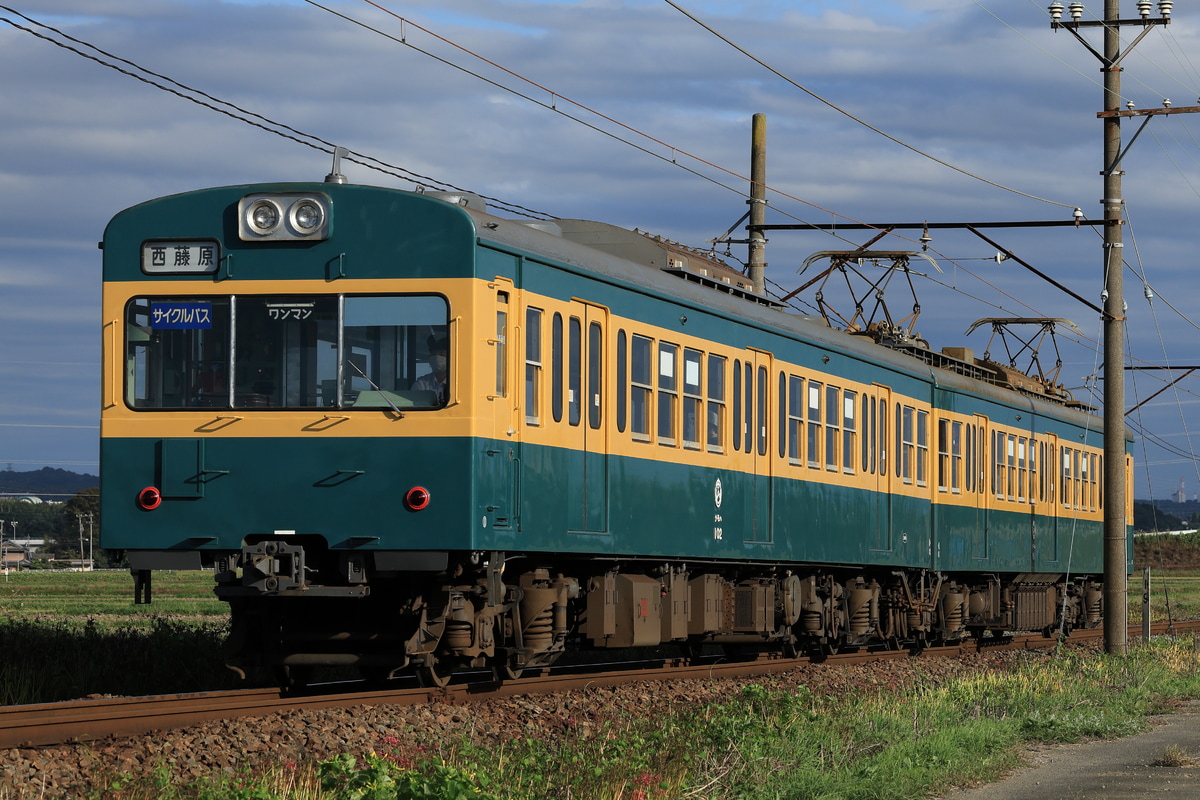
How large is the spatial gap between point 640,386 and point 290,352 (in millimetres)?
3728

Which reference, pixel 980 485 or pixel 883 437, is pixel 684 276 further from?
pixel 980 485

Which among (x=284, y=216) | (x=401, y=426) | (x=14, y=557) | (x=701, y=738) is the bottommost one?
(x=14, y=557)

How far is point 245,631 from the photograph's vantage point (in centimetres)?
1298

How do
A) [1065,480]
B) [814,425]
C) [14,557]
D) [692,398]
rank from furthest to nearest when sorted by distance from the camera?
[14,557] < [1065,480] < [814,425] < [692,398]

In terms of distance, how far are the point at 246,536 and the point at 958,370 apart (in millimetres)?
16236

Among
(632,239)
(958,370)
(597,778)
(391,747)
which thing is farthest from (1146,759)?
(958,370)

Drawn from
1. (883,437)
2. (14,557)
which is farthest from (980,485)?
(14,557)

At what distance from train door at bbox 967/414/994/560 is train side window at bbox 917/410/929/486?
1.86 meters

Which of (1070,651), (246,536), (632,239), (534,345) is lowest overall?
(1070,651)

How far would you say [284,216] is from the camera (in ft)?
41.1

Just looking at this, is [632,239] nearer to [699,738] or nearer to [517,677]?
[517,677]

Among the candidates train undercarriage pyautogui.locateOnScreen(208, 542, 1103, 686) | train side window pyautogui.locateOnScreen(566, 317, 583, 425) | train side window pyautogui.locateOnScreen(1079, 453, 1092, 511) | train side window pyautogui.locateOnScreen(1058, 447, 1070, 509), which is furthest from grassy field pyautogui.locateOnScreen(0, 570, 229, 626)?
train side window pyautogui.locateOnScreen(1079, 453, 1092, 511)

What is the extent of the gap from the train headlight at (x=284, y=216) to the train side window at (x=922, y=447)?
40.2 ft

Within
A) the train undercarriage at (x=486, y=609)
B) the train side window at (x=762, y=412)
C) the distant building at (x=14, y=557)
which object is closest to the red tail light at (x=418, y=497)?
the train undercarriage at (x=486, y=609)
